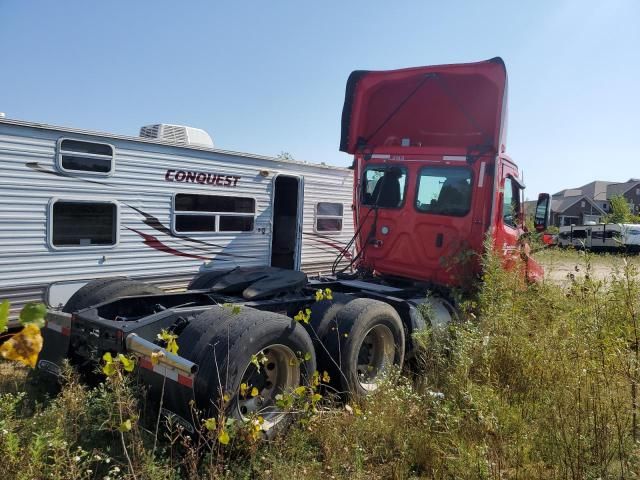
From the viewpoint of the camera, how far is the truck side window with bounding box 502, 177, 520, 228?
6071 mm

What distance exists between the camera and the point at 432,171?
609 cm

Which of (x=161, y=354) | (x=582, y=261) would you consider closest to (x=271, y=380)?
(x=161, y=354)

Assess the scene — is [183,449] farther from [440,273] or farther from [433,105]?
[433,105]

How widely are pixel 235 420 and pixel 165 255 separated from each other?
519 centimetres

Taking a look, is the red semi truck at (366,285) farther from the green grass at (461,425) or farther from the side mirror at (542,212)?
the green grass at (461,425)

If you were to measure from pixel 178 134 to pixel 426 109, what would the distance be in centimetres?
438

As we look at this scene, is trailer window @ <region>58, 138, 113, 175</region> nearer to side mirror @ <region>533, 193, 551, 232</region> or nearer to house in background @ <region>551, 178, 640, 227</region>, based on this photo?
side mirror @ <region>533, 193, 551, 232</region>

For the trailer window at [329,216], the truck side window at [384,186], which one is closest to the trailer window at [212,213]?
the trailer window at [329,216]

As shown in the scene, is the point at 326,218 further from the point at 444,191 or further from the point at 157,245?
the point at 444,191

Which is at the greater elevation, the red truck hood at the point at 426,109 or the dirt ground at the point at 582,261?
the red truck hood at the point at 426,109

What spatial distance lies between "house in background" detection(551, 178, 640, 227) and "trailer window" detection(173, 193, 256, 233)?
42834mm

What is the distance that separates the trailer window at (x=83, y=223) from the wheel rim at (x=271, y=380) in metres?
4.23

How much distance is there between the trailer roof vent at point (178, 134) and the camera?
8.48m

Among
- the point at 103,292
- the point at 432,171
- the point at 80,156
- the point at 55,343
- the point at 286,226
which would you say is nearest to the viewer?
the point at 55,343
